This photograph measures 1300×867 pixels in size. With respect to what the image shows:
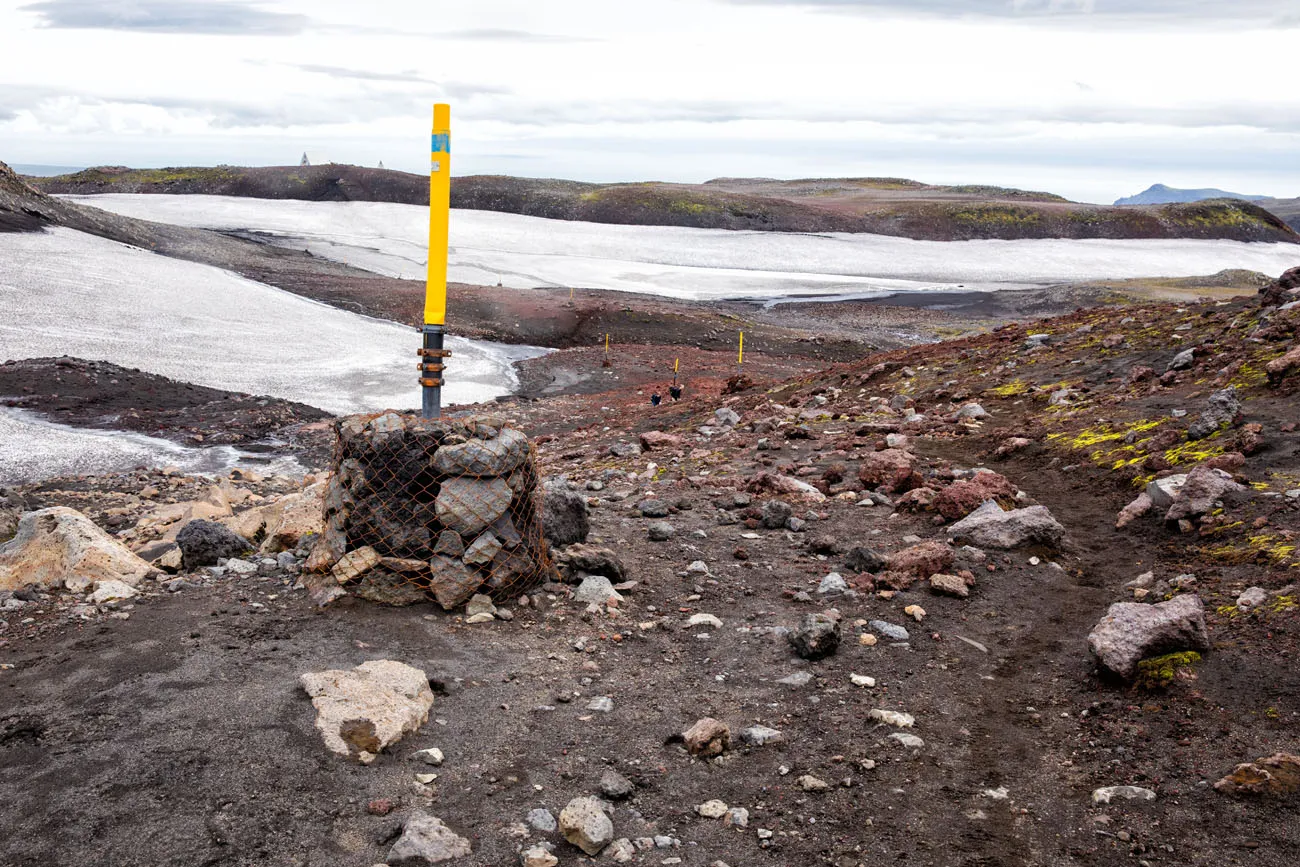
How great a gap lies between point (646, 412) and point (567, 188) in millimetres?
71076

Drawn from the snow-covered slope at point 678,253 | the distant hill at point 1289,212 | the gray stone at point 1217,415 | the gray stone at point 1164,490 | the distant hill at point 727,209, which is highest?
the distant hill at point 1289,212

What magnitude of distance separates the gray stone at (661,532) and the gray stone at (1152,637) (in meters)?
3.99

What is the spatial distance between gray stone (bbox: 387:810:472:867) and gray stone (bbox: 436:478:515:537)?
2.88m

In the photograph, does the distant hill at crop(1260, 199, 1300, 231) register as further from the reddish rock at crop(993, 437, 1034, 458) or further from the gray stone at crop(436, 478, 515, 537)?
the gray stone at crop(436, 478, 515, 537)

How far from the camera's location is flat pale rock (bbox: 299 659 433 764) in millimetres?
5227

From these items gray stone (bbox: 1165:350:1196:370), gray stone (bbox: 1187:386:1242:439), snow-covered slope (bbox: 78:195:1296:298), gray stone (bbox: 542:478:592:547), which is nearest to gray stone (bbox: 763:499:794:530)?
gray stone (bbox: 542:478:592:547)

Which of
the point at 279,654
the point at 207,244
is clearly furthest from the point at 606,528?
the point at 207,244

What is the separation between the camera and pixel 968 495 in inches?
350

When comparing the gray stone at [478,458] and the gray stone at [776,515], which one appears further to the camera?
the gray stone at [776,515]

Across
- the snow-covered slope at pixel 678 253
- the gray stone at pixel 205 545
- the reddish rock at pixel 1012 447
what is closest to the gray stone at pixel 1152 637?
the reddish rock at pixel 1012 447

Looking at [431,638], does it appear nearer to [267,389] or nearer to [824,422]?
[824,422]

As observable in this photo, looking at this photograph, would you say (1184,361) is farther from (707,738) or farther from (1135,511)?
(707,738)

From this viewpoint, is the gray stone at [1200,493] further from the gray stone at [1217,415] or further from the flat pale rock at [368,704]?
the flat pale rock at [368,704]

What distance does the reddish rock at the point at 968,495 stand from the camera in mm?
8820
